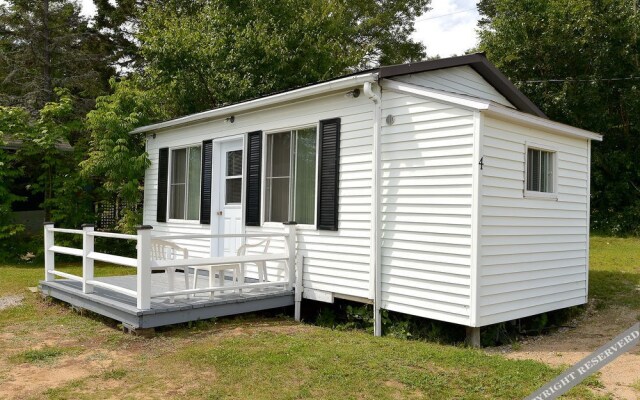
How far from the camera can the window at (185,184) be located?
9.52m

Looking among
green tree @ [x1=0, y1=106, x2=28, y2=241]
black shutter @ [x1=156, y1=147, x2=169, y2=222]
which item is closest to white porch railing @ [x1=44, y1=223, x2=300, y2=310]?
black shutter @ [x1=156, y1=147, x2=169, y2=222]

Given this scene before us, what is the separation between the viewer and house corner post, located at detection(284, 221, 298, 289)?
716cm

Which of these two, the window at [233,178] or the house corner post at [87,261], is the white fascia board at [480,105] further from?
the house corner post at [87,261]

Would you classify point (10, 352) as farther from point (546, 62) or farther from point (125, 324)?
point (546, 62)

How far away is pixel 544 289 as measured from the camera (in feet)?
21.9

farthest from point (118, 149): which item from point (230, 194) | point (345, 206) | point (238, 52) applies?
point (345, 206)

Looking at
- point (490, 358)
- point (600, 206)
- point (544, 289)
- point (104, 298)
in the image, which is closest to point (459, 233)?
point (490, 358)

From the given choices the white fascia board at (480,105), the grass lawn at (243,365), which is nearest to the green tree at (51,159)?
the grass lawn at (243,365)

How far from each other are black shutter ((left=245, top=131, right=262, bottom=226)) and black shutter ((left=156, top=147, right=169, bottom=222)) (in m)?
2.66

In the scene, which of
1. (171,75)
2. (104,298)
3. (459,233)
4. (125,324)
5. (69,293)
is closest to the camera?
(459,233)

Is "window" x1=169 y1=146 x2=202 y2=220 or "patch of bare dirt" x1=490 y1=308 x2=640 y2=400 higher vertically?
"window" x1=169 y1=146 x2=202 y2=220

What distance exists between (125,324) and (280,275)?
85.5 inches

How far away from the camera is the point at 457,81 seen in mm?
7746

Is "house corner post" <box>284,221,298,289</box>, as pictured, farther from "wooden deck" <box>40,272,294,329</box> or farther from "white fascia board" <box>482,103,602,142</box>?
"white fascia board" <box>482,103,602,142</box>
